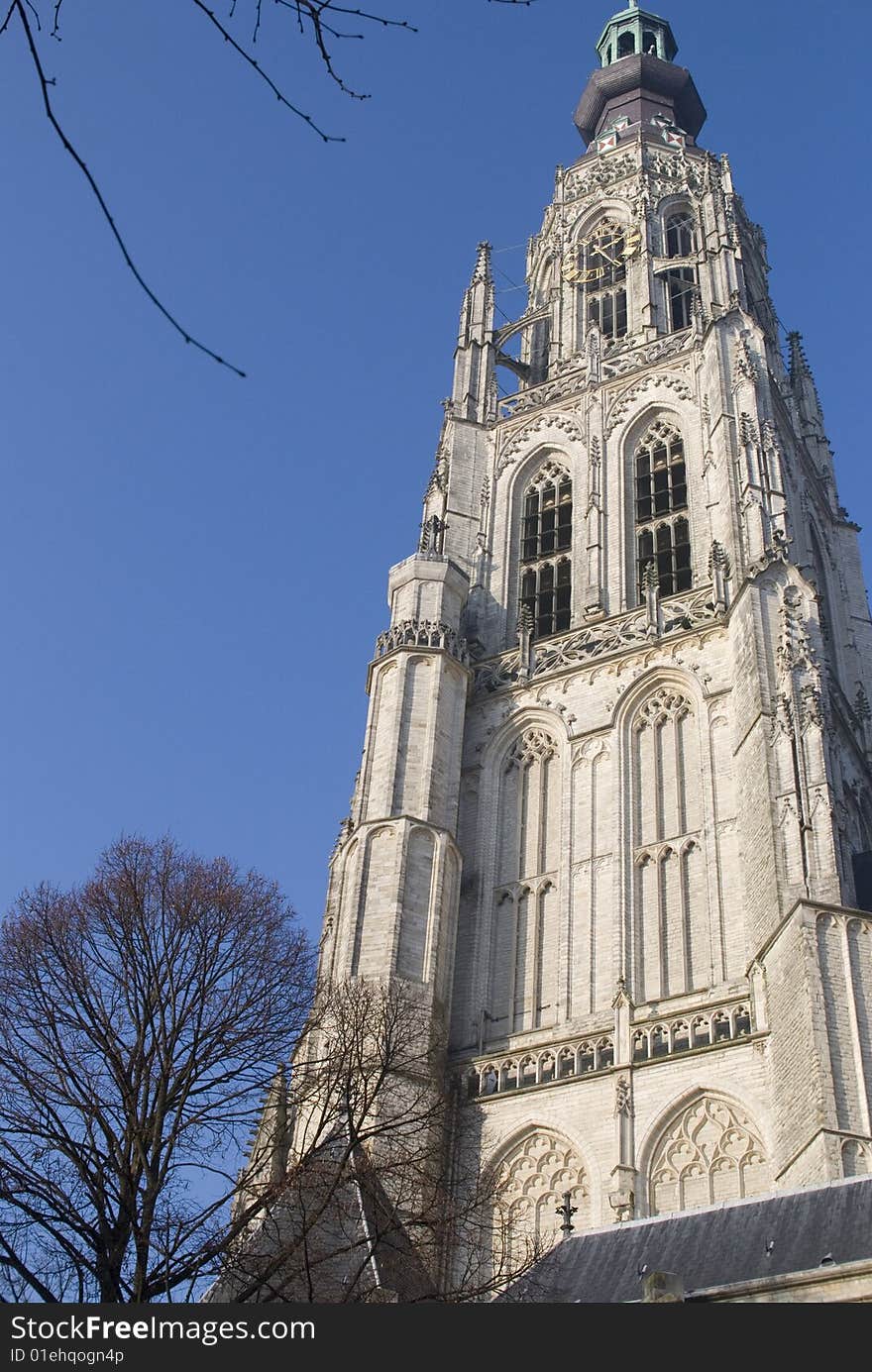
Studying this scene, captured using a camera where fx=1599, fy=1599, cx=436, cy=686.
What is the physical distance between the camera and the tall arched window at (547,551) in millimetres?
32312

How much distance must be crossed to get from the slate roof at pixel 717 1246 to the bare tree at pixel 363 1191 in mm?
741

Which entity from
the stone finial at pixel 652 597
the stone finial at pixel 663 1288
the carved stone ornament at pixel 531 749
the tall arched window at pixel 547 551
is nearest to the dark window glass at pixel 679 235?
the tall arched window at pixel 547 551

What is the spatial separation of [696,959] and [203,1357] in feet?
53.3

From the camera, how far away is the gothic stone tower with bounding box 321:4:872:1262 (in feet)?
71.6

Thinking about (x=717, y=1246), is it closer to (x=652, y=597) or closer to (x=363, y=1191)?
(x=363, y=1191)

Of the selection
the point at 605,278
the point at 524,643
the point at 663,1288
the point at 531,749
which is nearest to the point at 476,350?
the point at 605,278

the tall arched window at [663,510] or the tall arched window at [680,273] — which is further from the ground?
the tall arched window at [680,273]

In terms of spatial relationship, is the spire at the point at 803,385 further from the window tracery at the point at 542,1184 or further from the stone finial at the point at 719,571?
the window tracery at the point at 542,1184

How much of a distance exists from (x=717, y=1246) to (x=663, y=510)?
18810 mm

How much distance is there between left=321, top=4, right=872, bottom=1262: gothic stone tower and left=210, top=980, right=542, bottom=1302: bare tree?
1260mm

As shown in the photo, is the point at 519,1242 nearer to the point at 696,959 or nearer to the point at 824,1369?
the point at 696,959

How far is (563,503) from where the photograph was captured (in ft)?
114

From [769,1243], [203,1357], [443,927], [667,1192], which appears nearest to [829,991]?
[667,1192]

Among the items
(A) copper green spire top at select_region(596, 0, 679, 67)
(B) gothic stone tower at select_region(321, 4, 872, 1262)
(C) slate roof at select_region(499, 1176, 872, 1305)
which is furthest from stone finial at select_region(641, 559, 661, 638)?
(A) copper green spire top at select_region(596, 0, 679, 67)
